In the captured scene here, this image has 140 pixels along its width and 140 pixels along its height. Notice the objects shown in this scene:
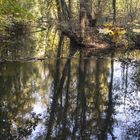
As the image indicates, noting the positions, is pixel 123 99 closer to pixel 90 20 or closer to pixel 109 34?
pixel 109 34

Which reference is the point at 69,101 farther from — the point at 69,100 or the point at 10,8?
the point at 10,8

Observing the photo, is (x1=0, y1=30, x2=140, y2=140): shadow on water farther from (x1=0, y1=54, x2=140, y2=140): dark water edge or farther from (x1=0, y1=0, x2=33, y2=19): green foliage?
(x1=0, y1=0, x2=33, y2=19): green foliage

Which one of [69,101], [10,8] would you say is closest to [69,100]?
[69,101]

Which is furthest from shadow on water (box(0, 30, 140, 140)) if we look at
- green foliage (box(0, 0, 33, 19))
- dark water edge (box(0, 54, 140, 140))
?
green foliage (box(0, 0, 33, 19))

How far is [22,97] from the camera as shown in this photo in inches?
460

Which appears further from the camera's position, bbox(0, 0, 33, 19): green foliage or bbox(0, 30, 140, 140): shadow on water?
bbox(0, 0, 33, 19): green foliage

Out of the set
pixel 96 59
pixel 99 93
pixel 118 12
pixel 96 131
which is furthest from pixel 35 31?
pixel 118 12

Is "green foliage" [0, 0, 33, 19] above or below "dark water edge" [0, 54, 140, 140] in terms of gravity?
above

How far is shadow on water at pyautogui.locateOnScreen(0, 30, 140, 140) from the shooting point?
9039 mm

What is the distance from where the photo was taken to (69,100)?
1155cm

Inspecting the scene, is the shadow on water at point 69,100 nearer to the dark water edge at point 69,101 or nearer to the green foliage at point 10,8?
the dark water edge at point 69,101

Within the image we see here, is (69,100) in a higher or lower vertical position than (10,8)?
lower

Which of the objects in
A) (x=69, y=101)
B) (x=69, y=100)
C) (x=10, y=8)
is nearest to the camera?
(x=69, y=101)

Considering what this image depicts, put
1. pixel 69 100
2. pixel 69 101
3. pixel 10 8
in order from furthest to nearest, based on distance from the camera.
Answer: pixel 10 8
pixel 69 100
pixel 69 101
